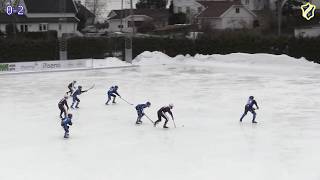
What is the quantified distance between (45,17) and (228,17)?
2248 cm

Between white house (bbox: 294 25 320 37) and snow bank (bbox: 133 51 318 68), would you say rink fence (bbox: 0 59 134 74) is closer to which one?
snow bank (bbox: 133 51 318 68)

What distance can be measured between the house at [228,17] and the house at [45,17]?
54.2 feet

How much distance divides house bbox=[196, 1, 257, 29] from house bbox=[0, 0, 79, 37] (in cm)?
1652

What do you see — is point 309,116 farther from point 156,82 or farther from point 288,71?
point 288,71

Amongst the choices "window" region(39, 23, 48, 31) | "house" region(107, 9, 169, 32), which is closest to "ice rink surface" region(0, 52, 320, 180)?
"window" region(39, 23, 48, 31)

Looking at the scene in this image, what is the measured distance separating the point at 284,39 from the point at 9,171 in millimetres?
33070

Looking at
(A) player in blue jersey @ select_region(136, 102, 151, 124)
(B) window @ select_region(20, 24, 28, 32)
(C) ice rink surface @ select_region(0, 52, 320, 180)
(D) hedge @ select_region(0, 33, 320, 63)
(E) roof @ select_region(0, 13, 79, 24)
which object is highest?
(E) roof @ select_region(0, 13, 79, 24)

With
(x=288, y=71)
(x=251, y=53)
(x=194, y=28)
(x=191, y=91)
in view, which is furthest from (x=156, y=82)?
(x=194, y=28)

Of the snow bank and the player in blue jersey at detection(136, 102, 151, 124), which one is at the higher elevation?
the snow bank

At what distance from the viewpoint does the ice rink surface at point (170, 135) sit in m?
10.1

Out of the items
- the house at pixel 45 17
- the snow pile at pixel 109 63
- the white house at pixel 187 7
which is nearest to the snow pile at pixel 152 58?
the snow pile at pixel 109 63

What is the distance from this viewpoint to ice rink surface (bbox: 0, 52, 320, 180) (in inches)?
396

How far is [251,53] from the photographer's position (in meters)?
42.4

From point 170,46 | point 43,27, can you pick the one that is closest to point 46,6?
point 43,27
